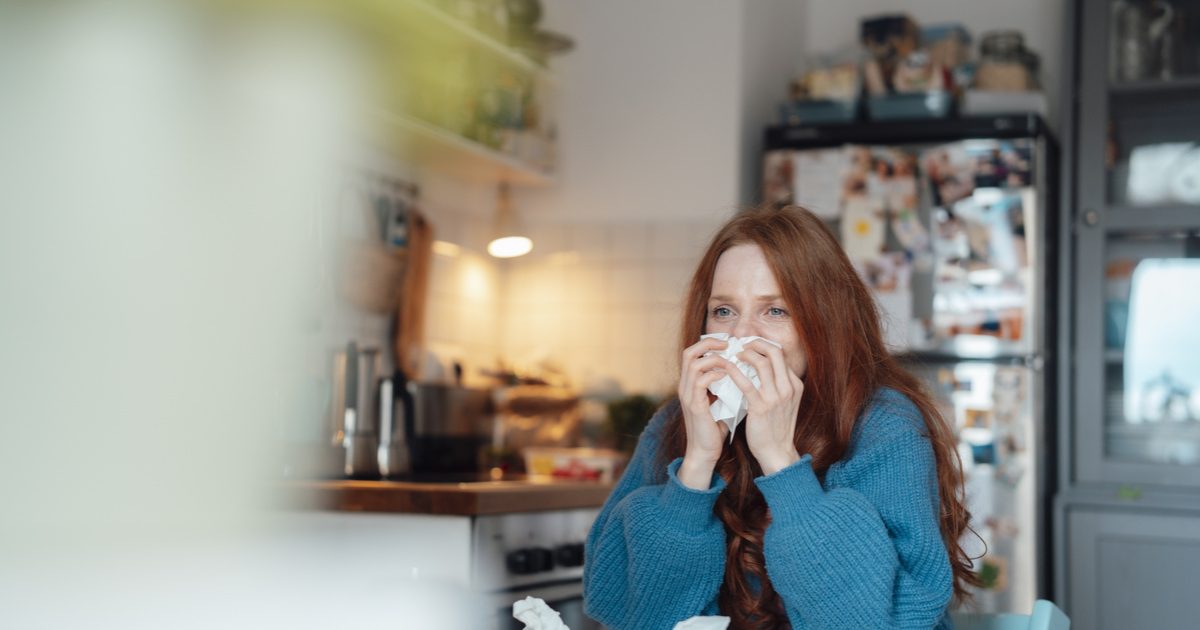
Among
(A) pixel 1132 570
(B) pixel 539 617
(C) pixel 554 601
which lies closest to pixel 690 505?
(B) pixel 539 617

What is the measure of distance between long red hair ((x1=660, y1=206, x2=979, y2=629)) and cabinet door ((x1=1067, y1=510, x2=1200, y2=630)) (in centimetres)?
174

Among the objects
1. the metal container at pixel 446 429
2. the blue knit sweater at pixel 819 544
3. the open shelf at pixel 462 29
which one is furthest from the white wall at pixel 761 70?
the blue knit sweater at pixel 819 544

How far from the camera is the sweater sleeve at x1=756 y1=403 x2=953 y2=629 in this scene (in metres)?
1.44

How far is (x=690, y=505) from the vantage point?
1.60 metres

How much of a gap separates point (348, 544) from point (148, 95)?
0.95 meters

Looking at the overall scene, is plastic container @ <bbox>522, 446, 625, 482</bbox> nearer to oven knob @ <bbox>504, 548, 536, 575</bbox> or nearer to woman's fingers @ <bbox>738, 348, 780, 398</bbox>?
oven knob @ <bbox>504, 548, 536, 575</bbox>

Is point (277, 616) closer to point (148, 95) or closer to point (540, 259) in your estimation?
point (148, 95)

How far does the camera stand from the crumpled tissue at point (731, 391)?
5.08ft

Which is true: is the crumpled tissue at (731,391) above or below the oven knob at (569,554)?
above

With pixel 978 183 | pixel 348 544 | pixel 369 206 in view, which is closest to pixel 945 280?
pixel 978 183

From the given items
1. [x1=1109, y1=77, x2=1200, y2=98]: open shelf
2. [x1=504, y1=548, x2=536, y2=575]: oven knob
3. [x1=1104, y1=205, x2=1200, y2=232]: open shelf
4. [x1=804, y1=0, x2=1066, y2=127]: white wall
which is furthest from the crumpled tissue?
[x1=804, y1=0, x2=1066, y2=127]: white wall

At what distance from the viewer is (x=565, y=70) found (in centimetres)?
394

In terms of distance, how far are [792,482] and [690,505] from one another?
16 cm

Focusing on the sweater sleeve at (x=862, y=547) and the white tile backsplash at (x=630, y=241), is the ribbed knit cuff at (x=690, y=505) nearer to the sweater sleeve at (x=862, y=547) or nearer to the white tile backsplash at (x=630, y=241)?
the sweater sleeve at (x=862, y=547)
